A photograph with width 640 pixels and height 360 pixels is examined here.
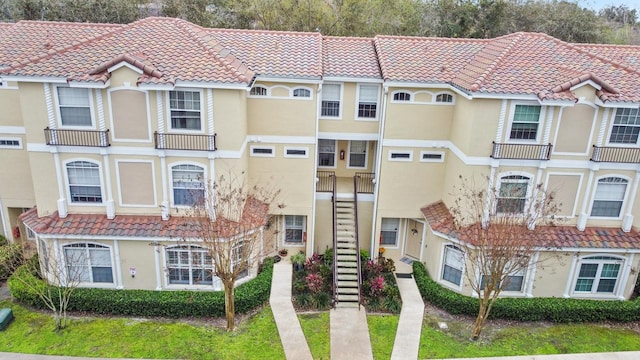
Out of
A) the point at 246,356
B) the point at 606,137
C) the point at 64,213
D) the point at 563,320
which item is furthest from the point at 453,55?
the point at 64,213

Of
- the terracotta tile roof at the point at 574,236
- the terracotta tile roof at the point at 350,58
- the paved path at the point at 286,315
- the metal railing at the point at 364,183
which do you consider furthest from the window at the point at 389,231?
the terracotta tile roof at the point at 350,58

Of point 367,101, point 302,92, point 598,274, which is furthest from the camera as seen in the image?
point 367,101

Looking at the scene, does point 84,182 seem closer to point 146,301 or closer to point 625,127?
point 146,301

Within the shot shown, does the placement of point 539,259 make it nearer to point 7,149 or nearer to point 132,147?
point 132,147

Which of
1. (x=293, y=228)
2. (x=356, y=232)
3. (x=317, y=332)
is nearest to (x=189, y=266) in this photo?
(x=293, y=228)

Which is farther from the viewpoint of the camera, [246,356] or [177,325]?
[177,325]

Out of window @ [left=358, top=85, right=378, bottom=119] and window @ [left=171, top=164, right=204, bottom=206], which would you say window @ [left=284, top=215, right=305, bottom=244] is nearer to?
window @ [left=171, top=164, right=204, bottom=206]

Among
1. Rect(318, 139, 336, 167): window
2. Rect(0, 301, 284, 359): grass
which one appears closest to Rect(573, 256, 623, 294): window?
Rect(318, 139, 336, 167): window
